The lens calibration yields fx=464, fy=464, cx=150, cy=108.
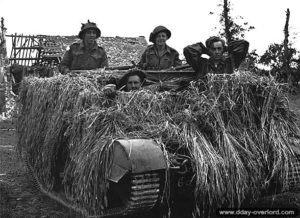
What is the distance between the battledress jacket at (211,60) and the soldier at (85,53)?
2.15m

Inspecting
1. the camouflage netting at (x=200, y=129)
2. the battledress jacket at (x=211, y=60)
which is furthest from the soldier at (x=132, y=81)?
the battledress jacket at (x=211, y=60)

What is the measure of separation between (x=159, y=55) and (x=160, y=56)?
22 mm

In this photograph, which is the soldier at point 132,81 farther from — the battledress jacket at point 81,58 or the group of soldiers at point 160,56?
the battledress jacket at point 81,58

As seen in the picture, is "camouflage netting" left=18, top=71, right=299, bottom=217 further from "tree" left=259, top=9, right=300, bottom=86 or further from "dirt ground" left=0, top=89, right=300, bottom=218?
"tree" left=259, top=9, right=300, bottom=86

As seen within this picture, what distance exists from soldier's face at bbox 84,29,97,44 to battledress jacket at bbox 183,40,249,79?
2.20 meters

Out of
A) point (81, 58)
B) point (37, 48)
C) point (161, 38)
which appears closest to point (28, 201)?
point (81, 58)

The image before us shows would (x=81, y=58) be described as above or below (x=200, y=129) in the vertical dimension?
above

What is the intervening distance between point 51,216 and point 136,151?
6.14 ft

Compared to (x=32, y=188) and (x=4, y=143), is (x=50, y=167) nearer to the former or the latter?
(x=32, y=188)

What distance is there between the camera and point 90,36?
7332mm

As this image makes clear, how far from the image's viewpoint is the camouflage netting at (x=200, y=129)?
12.3 feet

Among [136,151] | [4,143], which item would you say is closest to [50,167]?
[136,151]

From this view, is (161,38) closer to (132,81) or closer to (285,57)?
(132,81)

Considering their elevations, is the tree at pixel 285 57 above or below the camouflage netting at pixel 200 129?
above
